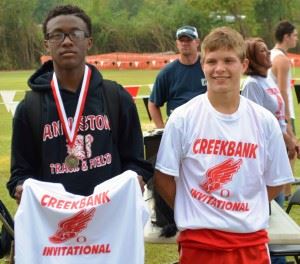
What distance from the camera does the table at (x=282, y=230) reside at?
3.58 m

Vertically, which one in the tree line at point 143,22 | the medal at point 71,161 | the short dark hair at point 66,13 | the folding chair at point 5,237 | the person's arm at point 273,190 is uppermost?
the short dark hair at point 66,13

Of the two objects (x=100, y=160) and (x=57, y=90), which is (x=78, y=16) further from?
(x=100, y=160)

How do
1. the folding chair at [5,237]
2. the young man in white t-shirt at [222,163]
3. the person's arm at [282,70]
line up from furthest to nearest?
the person's arm at [282,70] → the folding chair at [5,237] → the young man in white t-shirt at [222,163]

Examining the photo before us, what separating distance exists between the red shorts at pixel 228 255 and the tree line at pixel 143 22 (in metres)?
55.3

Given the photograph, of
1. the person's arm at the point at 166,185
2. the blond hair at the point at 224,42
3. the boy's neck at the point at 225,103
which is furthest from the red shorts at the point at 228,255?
the blond hair at the point at 224,42

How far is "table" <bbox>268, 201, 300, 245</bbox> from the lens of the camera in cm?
358

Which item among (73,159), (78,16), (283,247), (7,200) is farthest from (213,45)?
(7,200)

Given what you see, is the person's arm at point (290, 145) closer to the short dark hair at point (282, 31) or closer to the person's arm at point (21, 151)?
the short dark hair at point (282, 31)

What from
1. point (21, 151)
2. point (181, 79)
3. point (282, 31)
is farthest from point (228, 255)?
point (282, 31)

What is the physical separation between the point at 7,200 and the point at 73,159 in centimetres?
482

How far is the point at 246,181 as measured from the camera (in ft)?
9.76

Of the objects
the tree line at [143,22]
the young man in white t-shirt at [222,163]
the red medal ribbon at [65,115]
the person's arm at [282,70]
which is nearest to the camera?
the red medal ribbon at [65,115]

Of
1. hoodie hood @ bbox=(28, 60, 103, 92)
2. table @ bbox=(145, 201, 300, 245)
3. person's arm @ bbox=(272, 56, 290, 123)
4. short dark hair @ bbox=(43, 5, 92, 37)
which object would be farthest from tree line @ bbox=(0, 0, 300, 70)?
short dark hair @ bbox=(43, 5, 92, 37)

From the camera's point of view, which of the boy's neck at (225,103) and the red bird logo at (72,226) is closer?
the red bird logo at (72,226)
